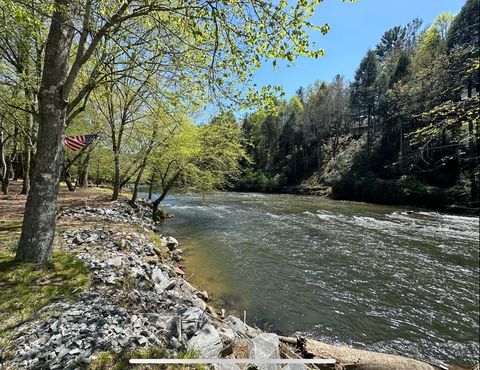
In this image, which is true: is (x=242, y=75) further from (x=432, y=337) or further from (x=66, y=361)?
(x=432, y=337)

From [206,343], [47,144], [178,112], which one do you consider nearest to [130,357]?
[206,343]

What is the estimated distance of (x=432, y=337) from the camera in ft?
19.6

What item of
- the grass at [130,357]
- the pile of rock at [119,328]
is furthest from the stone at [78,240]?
the grass at [130,357]

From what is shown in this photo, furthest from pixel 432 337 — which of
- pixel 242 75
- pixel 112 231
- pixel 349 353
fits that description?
pixel 112 231

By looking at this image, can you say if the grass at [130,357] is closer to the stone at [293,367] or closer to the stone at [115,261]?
the stone at [293,367]

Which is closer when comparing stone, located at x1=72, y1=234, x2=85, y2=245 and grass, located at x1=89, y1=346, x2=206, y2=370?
grass, located at x1=89, y1=346, x2=206, y2=370

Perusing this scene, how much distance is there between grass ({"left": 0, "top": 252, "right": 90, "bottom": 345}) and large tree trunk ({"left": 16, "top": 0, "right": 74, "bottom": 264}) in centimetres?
31

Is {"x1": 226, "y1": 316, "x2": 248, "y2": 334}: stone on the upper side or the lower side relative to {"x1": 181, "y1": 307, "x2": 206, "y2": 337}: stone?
lower

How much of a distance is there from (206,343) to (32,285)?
2839 mm

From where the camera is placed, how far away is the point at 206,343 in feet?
10.6

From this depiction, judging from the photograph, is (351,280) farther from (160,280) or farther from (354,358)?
(160,280)

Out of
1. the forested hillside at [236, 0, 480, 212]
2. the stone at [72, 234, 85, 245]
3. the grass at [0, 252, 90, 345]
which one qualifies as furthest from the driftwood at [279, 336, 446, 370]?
the forested hillside at [236, 0, 480, 212]

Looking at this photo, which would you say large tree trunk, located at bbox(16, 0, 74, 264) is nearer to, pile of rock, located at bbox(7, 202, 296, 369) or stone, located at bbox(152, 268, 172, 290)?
pile of rock, located at bbox(7, 202, 296, 369)

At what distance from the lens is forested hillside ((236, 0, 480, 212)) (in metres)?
26.3
